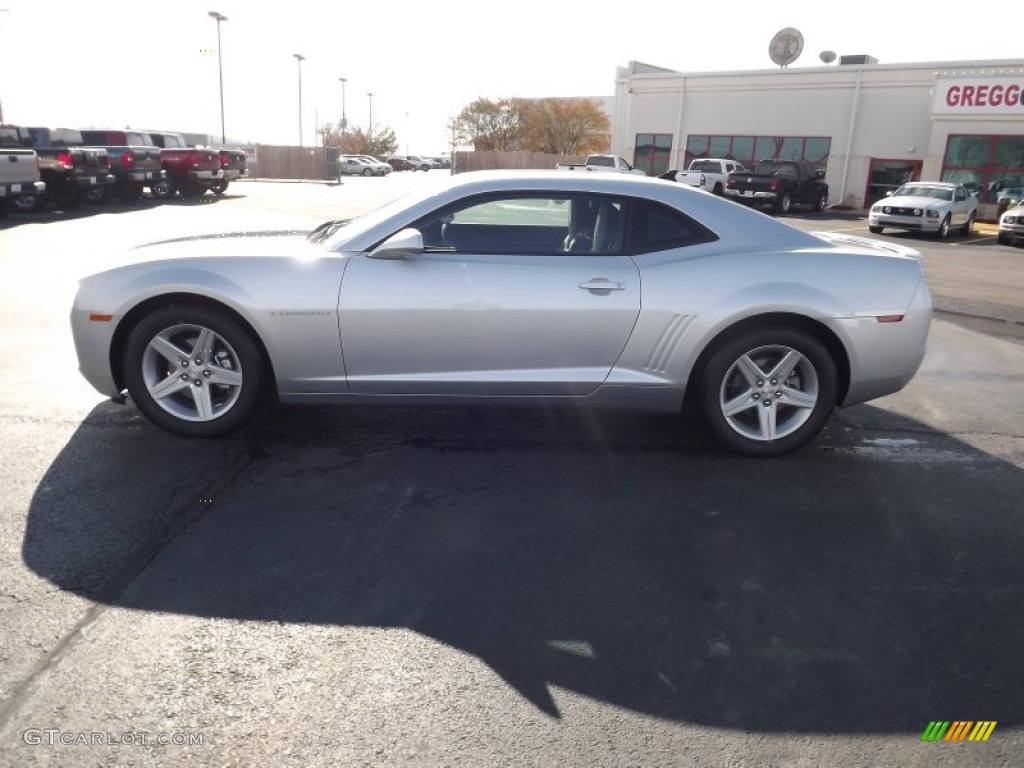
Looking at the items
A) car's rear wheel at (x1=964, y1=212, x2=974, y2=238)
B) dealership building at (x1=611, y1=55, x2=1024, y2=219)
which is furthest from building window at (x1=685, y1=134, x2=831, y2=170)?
car's rear wheel at (x1=964, y1=212, x2=974, y2=238)

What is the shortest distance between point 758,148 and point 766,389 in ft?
106

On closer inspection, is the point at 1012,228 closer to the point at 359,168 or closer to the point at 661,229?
the point at 661,229

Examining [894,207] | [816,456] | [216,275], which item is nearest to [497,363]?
[216,275]

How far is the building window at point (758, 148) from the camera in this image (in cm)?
3259

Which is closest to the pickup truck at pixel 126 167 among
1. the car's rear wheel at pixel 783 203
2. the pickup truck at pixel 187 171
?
the pickup truck at pixel 187 171

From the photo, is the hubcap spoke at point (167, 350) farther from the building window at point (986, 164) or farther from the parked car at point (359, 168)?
the parked car at point (359, 168)

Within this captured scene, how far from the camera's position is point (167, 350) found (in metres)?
4.57

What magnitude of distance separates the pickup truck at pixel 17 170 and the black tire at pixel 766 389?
15.8m

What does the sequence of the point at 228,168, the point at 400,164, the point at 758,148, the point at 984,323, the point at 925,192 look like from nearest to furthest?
the point at 984,323, the point at 925,192, the point at 228,168, the point at 758,148, the point at 400,164

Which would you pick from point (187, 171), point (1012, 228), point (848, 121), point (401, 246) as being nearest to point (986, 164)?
point (848, 121)

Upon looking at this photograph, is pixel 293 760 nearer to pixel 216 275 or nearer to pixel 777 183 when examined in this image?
pixel 216 275

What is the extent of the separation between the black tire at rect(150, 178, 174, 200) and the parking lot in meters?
20.2

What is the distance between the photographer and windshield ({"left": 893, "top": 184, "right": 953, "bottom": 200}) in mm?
21750

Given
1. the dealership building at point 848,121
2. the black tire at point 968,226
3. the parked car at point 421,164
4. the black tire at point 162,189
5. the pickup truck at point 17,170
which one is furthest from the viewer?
the parked car at point 421,164
